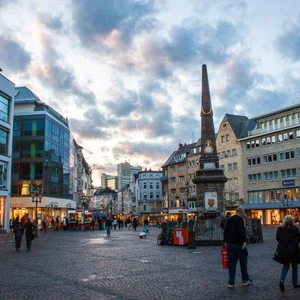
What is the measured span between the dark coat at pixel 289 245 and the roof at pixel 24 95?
2279 inches

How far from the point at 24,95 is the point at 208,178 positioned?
4287 cm

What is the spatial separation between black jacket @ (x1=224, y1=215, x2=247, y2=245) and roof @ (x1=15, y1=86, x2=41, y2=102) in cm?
5707

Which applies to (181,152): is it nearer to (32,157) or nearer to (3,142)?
(32,157)

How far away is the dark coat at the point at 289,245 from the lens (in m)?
9.38

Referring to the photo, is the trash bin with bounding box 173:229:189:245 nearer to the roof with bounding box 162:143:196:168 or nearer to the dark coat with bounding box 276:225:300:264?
the dark coat with bounding box 276:225:300:264

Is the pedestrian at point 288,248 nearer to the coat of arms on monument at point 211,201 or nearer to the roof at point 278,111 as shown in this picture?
the coat of arms on monument at point 211,201

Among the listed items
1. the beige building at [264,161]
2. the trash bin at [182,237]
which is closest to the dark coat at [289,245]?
the trash bin at [182,237]

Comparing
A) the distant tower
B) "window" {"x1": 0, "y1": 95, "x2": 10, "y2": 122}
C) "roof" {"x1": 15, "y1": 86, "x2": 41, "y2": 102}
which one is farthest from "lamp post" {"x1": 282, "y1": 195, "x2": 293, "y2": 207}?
"window" {"x1": 0, "y1": 95, "x2": 10, "y2": 122}

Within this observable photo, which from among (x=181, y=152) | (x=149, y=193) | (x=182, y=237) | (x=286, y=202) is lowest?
(x=182, y=237)

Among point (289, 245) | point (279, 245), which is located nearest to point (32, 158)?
point (279, 245)

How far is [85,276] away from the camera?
12516mm

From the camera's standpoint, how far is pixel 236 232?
9938 mm

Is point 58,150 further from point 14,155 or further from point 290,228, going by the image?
point 290,228

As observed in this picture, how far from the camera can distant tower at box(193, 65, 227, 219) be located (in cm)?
3238
